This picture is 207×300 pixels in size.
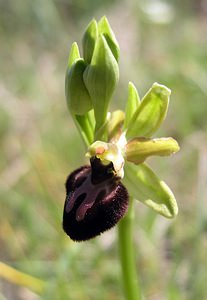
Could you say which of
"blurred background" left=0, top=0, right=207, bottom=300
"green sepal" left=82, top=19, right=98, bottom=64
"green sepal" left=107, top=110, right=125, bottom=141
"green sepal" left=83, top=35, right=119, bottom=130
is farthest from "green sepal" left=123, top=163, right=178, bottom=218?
"blurred background" left=0, top=0, right=207, bottom=300

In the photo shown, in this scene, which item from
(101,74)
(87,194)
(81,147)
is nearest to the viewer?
(101,74)

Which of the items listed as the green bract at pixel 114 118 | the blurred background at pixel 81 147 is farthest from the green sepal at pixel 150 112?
the blurred background at pixel 81 147

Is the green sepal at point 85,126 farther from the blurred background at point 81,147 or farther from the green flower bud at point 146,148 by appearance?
the blurred background at point 81,147

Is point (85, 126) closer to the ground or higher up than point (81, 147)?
higher up

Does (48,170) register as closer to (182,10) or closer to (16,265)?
(16,265)

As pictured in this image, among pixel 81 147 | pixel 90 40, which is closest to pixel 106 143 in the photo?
pixel 90 40

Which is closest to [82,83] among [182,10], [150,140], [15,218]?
[150,140]

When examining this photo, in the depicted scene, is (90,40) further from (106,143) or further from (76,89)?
(106,143)
